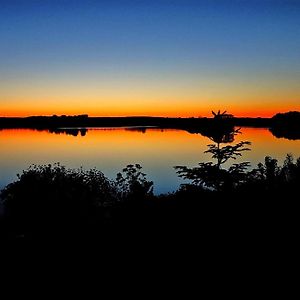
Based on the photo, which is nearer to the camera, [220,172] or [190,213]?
[190,213]

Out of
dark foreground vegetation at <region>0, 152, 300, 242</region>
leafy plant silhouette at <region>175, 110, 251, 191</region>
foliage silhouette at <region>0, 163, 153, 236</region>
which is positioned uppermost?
leafy plant silhouette at <region>175, 110, 251, 191</region>

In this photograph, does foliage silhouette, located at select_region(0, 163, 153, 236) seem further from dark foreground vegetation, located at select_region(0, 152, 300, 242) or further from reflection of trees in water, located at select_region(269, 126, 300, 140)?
reflection of trees in water, located at select_region(269, 126, 300, 140)

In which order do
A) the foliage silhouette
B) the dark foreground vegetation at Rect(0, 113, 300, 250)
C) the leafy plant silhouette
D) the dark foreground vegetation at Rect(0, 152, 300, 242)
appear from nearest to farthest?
the dark foreground vegetation at Rect(0, 113, 300, 250) < the dark foreground vegetation at Rect(0, 152, 300, 242) < the leafy plant silhouette < the foliage silhouette

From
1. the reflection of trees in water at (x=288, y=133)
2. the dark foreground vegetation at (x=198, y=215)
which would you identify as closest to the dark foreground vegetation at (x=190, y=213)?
the dark foreground vegetation at (x=198, y=215)

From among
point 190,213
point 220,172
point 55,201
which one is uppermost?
point 220,172

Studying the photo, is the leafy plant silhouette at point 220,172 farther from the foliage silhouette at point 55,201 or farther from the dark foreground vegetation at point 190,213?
the foliage silhouette at point 55,201

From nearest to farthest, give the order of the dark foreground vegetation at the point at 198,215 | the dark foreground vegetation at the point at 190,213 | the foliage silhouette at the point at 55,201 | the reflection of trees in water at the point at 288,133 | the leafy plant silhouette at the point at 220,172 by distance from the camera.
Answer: the dark foreground vegetation at the point at 198,215 → the dark foreground vegetation at the point at 190,213 → the leafy plant silhouette at the point at 220,172 → the foliage silhouette at the point at 55,201 → the reflection of trees in water at the point at 288,133

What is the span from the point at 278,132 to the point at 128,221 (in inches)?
6415

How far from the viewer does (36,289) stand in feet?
49.2

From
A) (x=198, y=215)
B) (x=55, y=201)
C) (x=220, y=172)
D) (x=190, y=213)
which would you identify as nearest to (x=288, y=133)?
(x=55, y=201)

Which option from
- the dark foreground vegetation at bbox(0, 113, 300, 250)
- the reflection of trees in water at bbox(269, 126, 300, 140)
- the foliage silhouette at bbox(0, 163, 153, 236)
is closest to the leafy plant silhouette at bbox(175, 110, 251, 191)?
the dark foreground vegetation at bbox(0, 113, 300, 250)

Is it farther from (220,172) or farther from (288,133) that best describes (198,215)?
(288,133)

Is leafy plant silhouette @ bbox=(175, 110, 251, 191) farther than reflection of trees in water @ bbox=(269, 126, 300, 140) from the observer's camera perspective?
No

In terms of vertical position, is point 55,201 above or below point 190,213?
below
